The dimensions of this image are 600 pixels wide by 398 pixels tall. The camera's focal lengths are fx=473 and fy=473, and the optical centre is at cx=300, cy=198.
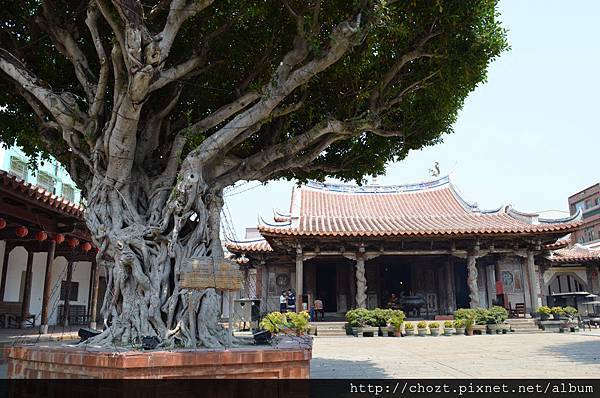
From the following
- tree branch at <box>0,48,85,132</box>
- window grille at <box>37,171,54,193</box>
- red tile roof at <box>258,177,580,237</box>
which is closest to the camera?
tree branch at <box>0,48,85,132</box>

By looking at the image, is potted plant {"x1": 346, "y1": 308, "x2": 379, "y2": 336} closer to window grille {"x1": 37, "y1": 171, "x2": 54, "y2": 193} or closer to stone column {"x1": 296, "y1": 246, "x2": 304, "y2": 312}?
stone column {"x1": 296, "y1": 246, "x2": 304, "y2": 312}

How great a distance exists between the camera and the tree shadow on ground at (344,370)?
278 inches

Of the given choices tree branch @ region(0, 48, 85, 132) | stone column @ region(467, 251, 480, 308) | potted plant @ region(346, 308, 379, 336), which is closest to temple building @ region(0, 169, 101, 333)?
tree branch @ region(0, 48, 85, 132)

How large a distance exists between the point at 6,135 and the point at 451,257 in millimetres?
16366

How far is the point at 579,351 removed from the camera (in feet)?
33.5

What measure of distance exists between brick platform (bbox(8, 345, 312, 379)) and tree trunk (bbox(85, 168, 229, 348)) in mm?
669

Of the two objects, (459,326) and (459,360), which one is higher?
(459,326)

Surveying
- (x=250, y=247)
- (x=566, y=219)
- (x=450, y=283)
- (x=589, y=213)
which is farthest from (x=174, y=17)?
(x=589, y=213)

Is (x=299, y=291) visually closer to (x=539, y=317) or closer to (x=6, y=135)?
(x=539, y=317)

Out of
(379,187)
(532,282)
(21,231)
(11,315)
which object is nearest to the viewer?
(21,231)

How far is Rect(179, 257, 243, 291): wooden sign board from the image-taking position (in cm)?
540

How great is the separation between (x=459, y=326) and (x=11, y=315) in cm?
1418

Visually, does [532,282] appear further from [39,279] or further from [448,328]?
[39,279]

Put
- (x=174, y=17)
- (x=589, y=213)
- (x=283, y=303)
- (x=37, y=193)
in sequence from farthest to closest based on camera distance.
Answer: (x=589, y=213) → (x=283, y=303) → (x=37, y=193) → (x=174, y=17)
